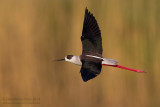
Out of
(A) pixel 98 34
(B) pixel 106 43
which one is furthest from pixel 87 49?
(B) pixel 106 43

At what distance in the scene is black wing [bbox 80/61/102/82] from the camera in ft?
7.04

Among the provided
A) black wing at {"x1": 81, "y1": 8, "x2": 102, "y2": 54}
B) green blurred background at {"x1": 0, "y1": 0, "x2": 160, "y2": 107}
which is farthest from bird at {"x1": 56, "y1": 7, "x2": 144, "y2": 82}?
green blurred background at {"x1": 0, "y1": 0, "x2": 160, "y2": 107}

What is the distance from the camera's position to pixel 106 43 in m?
2.88

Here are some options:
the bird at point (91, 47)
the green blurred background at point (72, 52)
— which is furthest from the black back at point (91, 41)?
the green blurred background at point (72, 52)

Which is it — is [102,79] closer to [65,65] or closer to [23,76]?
[65,65]

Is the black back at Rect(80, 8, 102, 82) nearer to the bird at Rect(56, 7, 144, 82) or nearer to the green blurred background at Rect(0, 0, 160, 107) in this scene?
the bird at Rect(56, 7, 144, 82)

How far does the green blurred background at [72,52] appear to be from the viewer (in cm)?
282

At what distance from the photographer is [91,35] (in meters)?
2.42

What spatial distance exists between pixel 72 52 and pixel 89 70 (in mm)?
665

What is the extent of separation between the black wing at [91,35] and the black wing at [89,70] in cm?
13

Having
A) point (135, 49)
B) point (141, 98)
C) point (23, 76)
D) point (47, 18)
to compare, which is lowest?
point (141, 98)

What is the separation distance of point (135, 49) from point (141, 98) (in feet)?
A: 1.32

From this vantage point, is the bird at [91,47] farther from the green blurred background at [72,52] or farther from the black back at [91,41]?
the green blurred background at [72,52]

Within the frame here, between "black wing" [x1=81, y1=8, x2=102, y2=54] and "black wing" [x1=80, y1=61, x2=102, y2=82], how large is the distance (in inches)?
5.3
